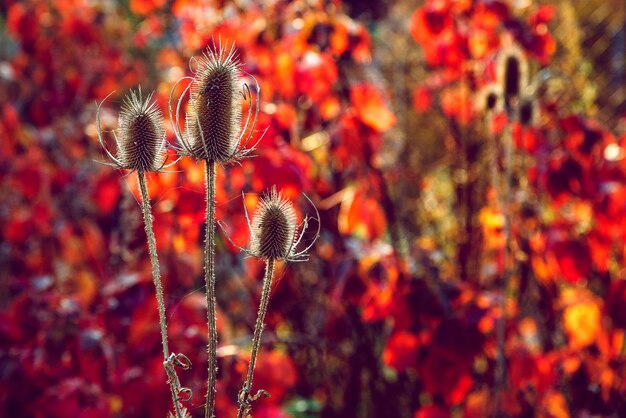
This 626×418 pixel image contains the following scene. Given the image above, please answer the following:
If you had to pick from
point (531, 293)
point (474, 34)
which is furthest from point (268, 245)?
point (531, 293)

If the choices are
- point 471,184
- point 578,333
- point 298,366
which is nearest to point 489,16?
point 471,184

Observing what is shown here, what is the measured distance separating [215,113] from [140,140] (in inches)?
4.7

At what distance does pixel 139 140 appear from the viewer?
106 cm

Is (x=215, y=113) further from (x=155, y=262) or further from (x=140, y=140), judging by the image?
(x=155, y=262)

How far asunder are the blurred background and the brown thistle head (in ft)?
1.70

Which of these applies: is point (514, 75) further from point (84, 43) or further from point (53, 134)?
point (84, 43)

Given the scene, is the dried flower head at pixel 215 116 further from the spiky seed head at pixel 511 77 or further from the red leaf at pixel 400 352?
the red leaf at pixel 400 352

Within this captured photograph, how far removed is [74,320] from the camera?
233 cm

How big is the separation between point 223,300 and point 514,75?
106 inches

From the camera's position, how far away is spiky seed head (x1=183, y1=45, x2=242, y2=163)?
1068 mm

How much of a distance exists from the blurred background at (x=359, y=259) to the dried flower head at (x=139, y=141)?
Result: 0.52 meters

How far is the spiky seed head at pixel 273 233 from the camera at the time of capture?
108cm

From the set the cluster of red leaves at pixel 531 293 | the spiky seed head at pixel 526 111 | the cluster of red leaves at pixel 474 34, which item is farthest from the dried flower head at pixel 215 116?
the cluster of red leaves at pixel 474 34

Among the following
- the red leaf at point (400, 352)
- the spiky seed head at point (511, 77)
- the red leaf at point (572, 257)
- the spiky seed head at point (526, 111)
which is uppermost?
the spiky seed head at point (526, 111)
